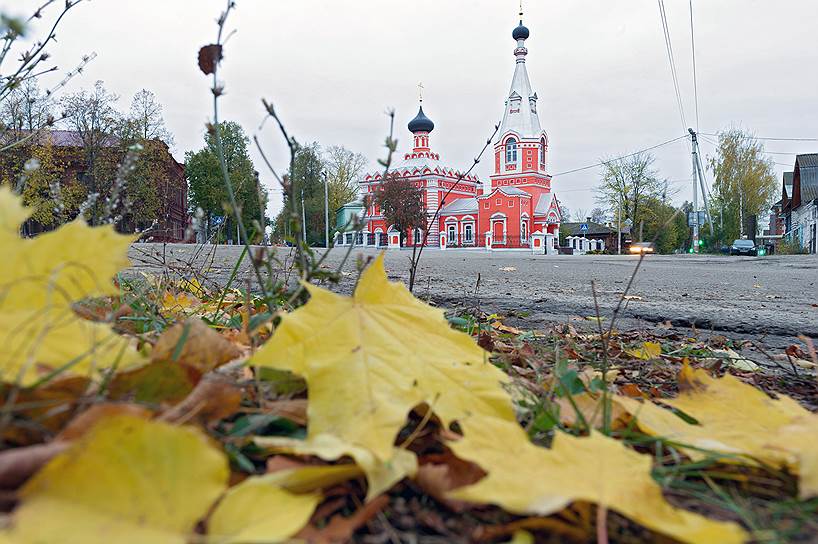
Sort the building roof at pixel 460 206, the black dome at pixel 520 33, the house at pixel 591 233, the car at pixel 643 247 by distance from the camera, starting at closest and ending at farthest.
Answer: the car at pixel 643 247, the black dome at pixel 520 33, the building roof at pixel 460 206, the house at pixel 591 233

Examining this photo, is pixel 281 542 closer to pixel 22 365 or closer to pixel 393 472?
pixel 393 472

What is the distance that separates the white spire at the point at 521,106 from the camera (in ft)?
150

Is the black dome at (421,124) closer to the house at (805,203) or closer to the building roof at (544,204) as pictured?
the building roof at (544,204)

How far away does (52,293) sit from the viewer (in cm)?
65

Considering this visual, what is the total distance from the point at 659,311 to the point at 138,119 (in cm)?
3259

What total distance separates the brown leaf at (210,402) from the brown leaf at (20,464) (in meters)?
0.14

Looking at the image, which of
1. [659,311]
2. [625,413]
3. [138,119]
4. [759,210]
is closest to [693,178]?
[759,210]

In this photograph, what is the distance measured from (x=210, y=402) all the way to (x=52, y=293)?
0.21m

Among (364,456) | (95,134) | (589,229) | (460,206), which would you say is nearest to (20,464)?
(364,456)

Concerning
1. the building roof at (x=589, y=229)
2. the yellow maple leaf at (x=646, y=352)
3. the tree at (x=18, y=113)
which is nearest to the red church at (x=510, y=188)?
the building roof at (x=589, y=229)

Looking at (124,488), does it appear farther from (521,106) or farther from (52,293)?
(521,106)

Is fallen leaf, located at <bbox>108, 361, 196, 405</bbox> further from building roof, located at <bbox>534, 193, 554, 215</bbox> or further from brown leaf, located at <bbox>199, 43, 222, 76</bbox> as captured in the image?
building roof, located at <bbox>534, 193, 554, 215</bbox>

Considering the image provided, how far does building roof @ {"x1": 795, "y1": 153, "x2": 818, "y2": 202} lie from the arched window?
1922 cm

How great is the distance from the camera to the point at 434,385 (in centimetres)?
74
